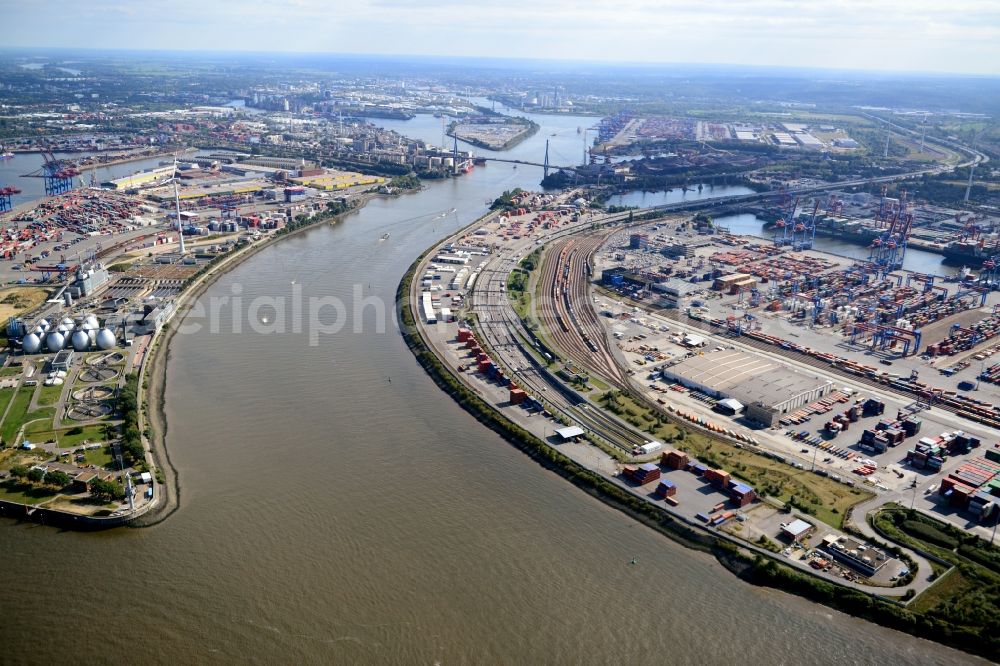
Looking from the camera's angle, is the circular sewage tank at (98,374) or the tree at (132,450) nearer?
the tree at (132,450)

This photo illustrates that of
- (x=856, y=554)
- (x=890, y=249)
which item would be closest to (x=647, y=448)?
(x=856, y=554)

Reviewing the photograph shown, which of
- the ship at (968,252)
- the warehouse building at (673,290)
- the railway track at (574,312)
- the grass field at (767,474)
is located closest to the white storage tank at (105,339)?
the railway track at (574,312)

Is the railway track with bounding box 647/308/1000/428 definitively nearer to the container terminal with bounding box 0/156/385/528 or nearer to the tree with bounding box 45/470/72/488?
the container terminal with bounding box 0/156/385/528

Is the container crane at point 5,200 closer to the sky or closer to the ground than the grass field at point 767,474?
closer to the sky

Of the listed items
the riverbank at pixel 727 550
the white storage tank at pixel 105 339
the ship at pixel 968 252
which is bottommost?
the riverbank at pixel 727 550

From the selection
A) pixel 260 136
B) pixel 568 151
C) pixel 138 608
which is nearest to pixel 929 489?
pixel 138 608

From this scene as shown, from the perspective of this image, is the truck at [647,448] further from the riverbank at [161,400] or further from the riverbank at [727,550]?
the riverbank at [161,400]

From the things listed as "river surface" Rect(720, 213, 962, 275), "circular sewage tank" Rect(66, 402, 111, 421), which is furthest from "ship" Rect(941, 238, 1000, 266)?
"circular sewage tank" Rect(66, 402, 111, 421)
